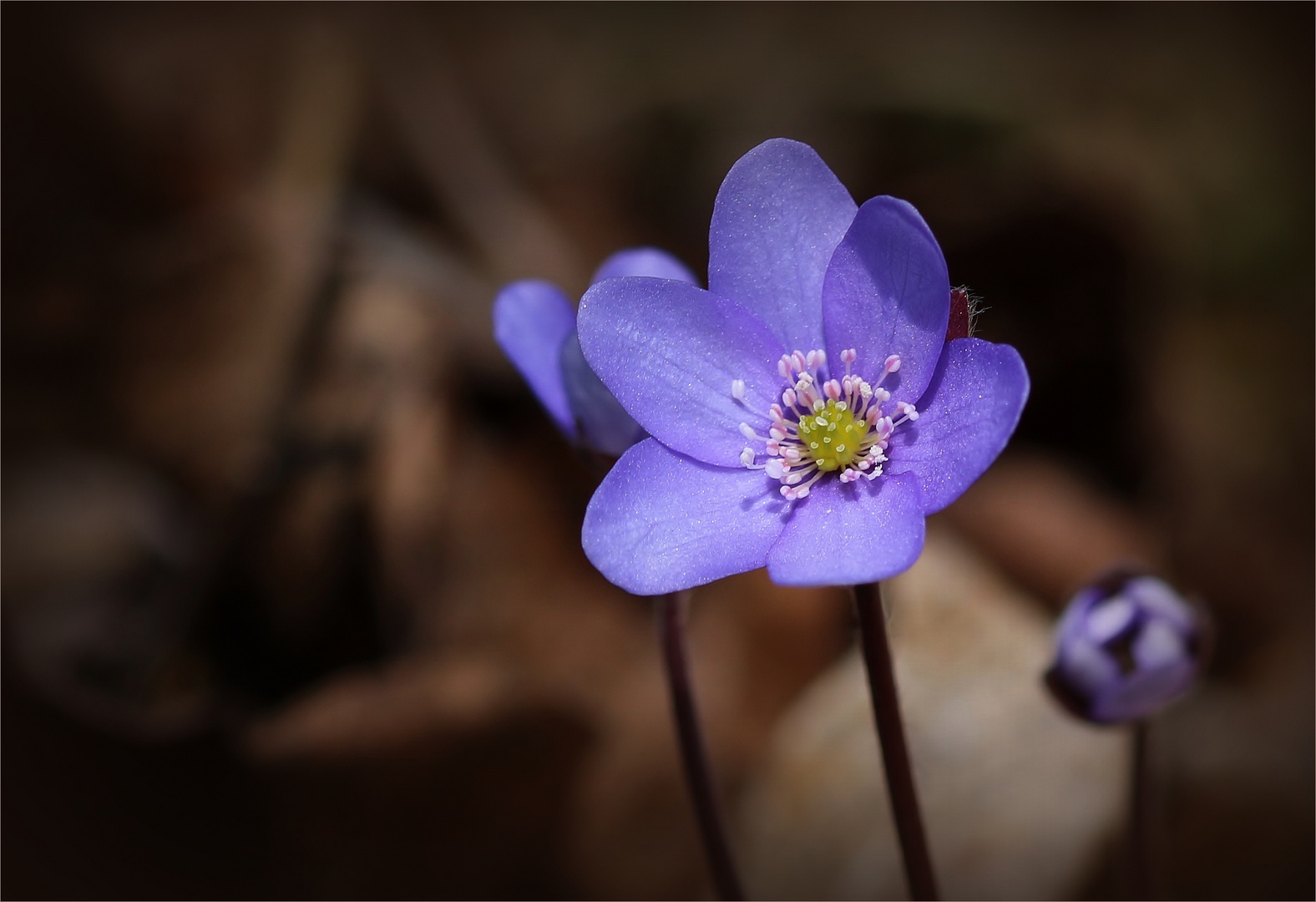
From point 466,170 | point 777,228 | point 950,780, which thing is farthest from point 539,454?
point 777,228

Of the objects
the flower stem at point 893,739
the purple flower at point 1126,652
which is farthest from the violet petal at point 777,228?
the purple flower at point 1126,652

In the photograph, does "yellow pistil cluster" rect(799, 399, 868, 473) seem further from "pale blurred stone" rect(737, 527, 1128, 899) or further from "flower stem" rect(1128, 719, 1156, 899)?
"pale blurred stone" rect(737, 527, 1128, 899)

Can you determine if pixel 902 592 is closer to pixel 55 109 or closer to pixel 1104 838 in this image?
pixel 1104 838

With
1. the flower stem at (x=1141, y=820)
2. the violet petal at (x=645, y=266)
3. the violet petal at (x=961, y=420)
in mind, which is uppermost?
the violet petal at (x=645, y=266)

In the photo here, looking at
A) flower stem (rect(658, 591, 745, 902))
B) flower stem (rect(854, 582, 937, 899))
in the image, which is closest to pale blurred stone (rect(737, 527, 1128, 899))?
flower stem (rect(658, 591, 745, 902))

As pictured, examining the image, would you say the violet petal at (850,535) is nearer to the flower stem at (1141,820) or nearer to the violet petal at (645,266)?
the violet petal at (645,266)

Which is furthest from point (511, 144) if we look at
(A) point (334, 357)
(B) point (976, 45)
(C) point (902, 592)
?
(C) point (902, 592)

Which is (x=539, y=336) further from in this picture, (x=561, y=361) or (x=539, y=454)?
(x=539, y=454)
